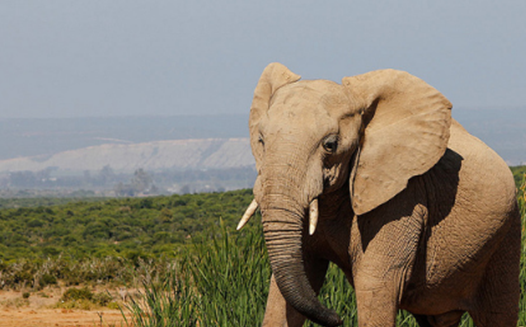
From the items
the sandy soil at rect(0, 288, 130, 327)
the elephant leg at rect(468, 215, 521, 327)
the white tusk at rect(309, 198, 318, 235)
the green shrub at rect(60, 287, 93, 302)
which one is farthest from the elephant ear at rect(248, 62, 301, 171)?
the green shrub at rect(60, 287, 93, 302)

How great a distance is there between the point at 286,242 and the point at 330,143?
527 mm

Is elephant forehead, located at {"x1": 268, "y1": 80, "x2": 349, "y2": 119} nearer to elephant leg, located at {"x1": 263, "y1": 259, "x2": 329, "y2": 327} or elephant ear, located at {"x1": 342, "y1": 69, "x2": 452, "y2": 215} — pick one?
Answer: elephant ear, located at {"x1": 342, "y1": 69, "x2": 452, "y2": 215}

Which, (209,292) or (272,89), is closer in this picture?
(272,89)

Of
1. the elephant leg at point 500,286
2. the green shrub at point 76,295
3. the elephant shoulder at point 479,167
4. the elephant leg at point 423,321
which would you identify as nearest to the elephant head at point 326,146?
the elephant shoulder at point 479,167

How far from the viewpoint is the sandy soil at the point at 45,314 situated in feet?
33.0

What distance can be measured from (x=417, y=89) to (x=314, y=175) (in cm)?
88

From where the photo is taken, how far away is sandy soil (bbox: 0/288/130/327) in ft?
33.0

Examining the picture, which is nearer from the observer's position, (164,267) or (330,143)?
(330,143)

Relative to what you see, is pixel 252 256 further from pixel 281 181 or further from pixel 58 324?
pixel 58 324

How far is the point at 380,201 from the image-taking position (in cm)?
390

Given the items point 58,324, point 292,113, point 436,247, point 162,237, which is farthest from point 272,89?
point 162,237

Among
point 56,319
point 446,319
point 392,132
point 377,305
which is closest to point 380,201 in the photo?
point 392,132

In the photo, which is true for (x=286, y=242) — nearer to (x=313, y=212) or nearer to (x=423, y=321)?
(x=313, y=212)

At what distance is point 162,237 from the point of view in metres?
29.8
